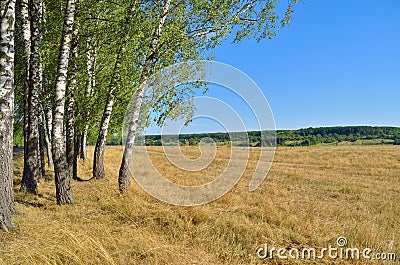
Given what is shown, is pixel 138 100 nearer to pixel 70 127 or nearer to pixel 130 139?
pixel 130 139

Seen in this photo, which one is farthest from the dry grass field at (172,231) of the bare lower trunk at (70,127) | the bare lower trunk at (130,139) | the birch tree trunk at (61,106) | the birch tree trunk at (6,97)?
the bare lower trunk at (70,127)

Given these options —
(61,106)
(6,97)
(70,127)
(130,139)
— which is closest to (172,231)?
(6,97)

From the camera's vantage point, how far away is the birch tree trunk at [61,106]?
356 inches

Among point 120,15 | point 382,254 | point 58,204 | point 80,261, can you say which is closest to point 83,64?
point 120,15

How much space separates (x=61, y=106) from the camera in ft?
30.0

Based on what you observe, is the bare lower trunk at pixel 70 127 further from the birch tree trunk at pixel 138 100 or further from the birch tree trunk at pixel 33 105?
the birch tree trunk at pixel 138 100

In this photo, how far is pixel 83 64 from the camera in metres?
14.6

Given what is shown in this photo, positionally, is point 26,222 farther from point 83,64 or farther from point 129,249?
point 83,64

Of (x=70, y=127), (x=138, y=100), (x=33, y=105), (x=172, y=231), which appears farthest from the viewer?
(x=70, y=127)

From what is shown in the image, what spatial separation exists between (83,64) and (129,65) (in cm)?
444

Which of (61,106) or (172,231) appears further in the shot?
(61,106)

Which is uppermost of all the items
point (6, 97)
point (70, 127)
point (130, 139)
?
point (6, 97)

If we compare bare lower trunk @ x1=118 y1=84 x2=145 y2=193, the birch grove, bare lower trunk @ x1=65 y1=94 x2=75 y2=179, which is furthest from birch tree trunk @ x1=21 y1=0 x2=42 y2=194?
bare lower trunk @ x1=118 y1=84 x2=145 y2=193

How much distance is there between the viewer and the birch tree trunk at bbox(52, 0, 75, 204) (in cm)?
905
